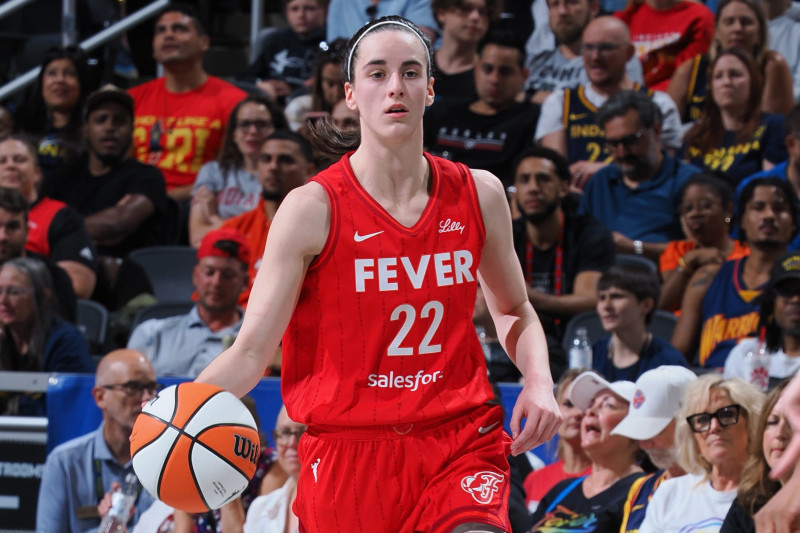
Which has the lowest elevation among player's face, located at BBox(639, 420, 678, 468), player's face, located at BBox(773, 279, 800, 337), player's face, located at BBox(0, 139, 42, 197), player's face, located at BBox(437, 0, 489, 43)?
player's face, located at BBox(639, 420, 678, 468)

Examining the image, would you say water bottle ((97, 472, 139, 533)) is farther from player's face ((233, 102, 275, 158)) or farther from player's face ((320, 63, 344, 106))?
player's face ((320, 63, 344, 106))

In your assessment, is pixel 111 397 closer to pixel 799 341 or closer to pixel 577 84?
pixel 799 341

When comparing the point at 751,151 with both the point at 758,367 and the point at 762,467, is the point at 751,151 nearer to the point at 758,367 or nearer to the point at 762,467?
the point at 758,367

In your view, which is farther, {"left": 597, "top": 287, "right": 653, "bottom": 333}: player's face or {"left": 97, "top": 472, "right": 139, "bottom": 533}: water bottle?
{"left": 597, "top": 287, "right": 653, "bottom": 333}: player's face

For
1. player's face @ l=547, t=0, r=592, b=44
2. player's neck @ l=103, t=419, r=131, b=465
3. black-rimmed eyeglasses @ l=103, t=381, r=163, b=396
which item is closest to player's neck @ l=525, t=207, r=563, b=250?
player's face @ l=547, t=0, r=592, b=44

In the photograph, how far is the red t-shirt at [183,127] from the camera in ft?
30.0

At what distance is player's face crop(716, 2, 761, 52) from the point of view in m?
8.44

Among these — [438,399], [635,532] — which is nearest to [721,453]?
[635,532]

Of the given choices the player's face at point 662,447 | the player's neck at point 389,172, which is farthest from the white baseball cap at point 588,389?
the player's neck at point 389,172

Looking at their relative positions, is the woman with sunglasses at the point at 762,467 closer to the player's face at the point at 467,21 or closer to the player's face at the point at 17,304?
the player's face at the point at 17,304

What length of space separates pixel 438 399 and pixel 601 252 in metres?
4.11

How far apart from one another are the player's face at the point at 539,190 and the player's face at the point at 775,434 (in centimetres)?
308

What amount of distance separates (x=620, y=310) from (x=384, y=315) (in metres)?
3.20

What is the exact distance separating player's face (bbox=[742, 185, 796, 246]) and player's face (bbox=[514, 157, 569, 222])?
1219 millimetres
